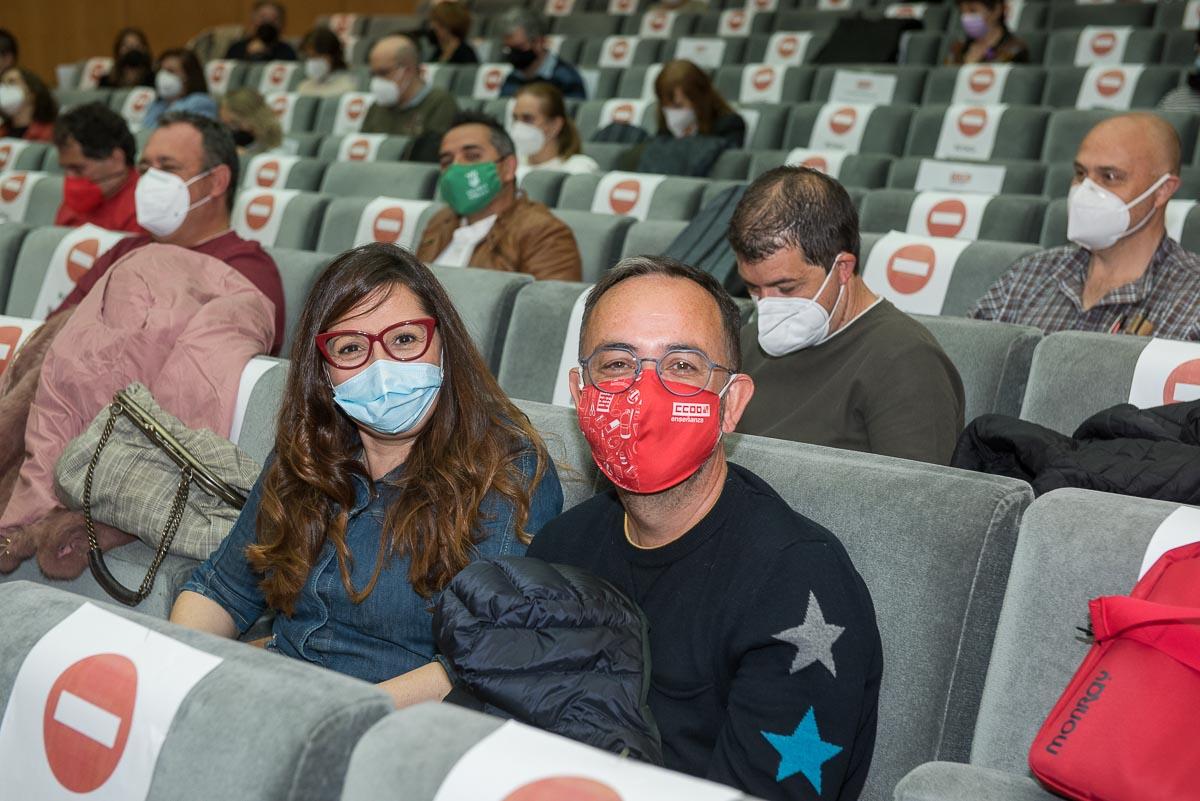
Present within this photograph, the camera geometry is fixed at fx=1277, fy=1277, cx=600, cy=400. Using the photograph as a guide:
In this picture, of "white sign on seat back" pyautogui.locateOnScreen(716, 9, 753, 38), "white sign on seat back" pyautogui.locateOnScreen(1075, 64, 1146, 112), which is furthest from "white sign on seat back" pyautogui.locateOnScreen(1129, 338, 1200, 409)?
"white sign on seat back" pyautogui.locateOnScreen(716, 9, 753, 38)

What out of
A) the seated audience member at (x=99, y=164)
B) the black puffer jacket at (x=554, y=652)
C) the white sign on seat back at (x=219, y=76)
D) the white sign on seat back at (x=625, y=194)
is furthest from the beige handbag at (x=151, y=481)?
the white sign on seat back at (x=219, y=76)

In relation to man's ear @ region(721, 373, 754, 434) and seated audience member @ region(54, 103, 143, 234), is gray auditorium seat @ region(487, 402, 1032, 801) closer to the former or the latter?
man's ear @ region(721, 373, 754, 434)

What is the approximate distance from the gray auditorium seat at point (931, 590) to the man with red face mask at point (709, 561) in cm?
5

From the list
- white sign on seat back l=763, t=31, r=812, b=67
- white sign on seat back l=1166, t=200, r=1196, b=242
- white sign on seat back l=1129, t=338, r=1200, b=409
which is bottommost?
white sign on seat back l=1129, t=338, r=1200, b=409

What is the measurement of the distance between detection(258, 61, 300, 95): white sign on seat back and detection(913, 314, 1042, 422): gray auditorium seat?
6.65 metres

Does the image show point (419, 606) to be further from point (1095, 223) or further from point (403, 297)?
point (1095, 223)

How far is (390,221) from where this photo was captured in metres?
4.19

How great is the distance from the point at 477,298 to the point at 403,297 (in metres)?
1.00

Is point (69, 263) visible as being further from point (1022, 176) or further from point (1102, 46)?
point (1102, 46)

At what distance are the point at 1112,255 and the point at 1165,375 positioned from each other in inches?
37.3

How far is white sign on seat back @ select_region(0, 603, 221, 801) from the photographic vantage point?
0.93 metres

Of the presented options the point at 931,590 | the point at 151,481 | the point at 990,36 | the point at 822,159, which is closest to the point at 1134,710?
the point at 931,590

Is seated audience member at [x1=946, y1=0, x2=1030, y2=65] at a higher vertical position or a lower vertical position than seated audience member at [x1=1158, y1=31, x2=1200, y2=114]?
higher

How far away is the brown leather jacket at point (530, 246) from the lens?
11.7 ft
